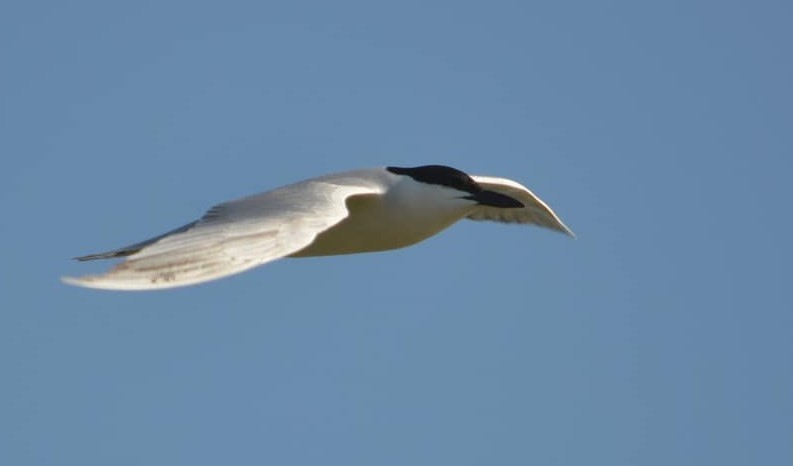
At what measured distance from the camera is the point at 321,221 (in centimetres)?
1102

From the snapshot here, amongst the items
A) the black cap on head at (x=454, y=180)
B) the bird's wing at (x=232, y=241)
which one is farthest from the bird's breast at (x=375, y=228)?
the bird's wing at (x=232, y=241)

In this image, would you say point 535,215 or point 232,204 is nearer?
point 232,204

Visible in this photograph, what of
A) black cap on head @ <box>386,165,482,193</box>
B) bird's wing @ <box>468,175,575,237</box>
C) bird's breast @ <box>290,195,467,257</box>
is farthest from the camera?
bird's wing @ <box>468,175,575,237</box>

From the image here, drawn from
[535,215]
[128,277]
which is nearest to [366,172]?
[535,215]

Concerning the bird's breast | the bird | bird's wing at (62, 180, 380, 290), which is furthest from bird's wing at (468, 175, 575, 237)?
bird's wing at (62, 180, 380, 290)

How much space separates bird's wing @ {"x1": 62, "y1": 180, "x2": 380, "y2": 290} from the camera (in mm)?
9414

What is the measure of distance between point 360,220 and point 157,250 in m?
4.19

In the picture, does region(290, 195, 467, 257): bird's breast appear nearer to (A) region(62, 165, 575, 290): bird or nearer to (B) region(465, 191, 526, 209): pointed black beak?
(A) region(62, 165, 575, 290): bird

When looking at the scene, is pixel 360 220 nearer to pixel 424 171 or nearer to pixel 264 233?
pixel 424 171

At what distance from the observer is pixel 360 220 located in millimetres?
13938

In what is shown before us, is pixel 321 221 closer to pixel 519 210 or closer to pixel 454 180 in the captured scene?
pixel 454 180

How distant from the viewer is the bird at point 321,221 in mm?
9672

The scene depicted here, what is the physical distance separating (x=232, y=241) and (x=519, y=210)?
7088 mm

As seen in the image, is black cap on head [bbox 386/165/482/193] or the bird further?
black cap on head [bbox 386/165/482/193]
